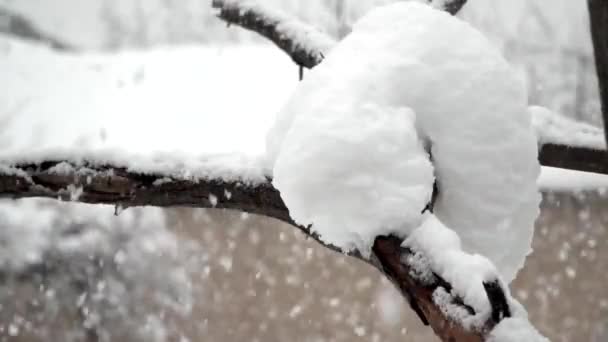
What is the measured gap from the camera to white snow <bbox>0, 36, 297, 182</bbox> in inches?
133

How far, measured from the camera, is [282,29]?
132cm

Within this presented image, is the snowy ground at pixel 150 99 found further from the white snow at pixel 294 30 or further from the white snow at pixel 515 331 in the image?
the white snow at pixel 515 331

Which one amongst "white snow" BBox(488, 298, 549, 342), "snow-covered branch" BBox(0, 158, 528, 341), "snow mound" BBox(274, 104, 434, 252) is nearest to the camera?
"white snow" BBox(488, 298, 549, 342)

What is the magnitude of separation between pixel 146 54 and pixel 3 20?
1.07 meters

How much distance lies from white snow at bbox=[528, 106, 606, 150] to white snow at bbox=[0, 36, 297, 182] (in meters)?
2.06

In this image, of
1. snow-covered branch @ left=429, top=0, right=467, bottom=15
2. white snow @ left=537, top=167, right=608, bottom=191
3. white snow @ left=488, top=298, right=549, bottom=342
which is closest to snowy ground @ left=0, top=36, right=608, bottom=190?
white snow @ left=537, top=167, right=608, bottom=191

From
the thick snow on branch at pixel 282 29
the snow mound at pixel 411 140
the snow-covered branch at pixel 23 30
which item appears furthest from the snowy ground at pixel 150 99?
the snow mound at pixel 411 140

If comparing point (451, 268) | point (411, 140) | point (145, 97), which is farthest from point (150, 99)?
point (451, 268)

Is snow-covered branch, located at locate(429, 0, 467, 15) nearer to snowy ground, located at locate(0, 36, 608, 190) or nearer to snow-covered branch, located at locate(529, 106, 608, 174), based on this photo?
snow-covered branch, located at locate(529, 106, 608, 174)

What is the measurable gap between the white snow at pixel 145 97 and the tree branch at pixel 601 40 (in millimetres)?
2471

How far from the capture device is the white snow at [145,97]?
3.37 m

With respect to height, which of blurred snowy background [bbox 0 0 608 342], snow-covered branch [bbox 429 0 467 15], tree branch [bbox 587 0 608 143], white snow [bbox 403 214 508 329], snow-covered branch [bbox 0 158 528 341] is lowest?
blurred snowy background [bbox 0 0 608 342]

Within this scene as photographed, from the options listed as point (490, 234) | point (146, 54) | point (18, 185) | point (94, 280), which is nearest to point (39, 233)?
point (94, 280)

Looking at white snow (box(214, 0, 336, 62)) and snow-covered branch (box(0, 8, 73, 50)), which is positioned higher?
white snow (box(214, 0, 336, 62))
